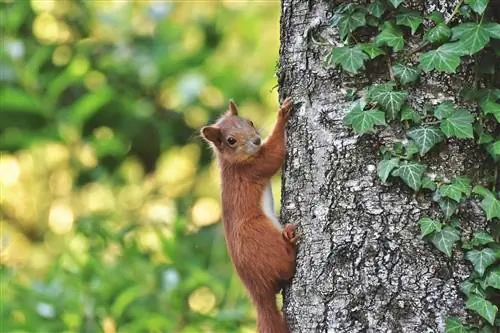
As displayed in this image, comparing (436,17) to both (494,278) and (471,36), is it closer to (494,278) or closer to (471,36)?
(471,36)

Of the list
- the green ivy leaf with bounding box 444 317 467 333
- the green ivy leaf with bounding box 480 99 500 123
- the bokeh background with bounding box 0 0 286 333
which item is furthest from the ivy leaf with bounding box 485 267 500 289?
the bokeh background with bounding box 0 0 286 333

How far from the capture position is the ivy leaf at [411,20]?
1.93m

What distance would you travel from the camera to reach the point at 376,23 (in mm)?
1987

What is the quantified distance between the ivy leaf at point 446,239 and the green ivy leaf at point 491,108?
268mm

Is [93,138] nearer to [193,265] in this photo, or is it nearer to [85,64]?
[85,64]

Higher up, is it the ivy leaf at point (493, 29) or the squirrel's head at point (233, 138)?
the ivy leaf at point (493, 29)

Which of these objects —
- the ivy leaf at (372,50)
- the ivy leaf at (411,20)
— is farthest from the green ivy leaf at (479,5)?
the ivy leaf at (372,50)

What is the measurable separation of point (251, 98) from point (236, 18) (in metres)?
0.93

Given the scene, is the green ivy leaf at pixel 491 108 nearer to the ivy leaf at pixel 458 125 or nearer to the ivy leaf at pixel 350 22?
the ivy leaf at pixel 458 125

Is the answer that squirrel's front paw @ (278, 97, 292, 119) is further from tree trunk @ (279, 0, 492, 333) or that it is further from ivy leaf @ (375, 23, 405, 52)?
ivy leaf @ (375, 23, 405, 52)

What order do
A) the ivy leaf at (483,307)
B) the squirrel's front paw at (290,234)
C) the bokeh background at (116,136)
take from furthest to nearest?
the bokeh background at (116,136) → the squirrel's front paw at (290,234) → the ivy leaf at (483,307)

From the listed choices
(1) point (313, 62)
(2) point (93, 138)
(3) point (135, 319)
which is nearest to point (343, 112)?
(1) point (313, 62)

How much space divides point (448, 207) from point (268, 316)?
1.98 feet

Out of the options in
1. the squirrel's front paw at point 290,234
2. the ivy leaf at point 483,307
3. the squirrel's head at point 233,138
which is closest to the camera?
the ivy leaf at point 483,307
